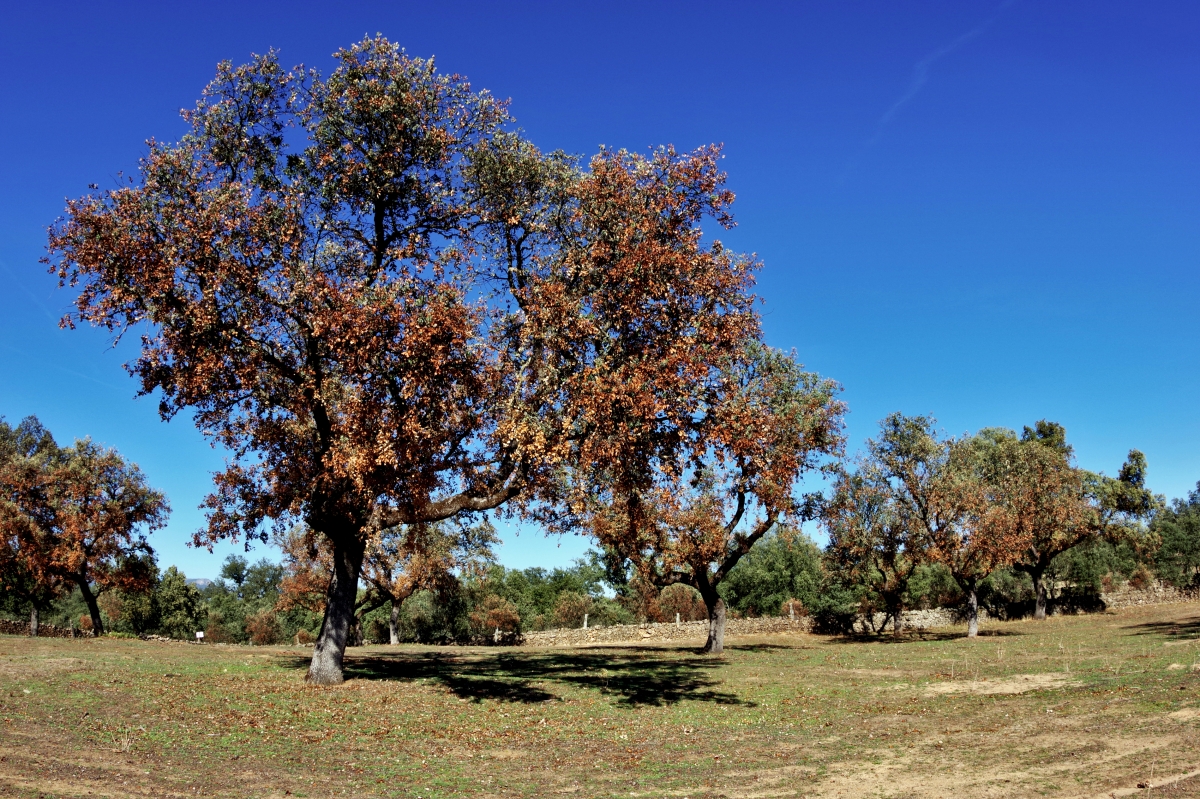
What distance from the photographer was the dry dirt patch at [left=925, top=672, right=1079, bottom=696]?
2027cm

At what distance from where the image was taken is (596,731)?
1603cm

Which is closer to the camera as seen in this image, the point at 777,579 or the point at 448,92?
the point at 448,92

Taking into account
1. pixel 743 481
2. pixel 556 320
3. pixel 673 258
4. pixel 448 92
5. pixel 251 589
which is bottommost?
pixel 251 589

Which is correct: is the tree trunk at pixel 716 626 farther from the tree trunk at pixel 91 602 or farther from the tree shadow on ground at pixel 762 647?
the tree trunk at pixel 91 602

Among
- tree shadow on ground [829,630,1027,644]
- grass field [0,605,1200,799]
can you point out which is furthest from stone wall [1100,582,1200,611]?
grass field [0,605,1200,799]

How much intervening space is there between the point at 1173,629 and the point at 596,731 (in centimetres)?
3600

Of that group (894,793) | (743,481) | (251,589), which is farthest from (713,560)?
(251,589)

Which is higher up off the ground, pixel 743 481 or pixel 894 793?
pixel 743 481

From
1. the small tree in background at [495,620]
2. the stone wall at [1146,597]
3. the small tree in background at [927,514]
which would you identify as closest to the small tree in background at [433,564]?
the small tree in background at [495,620]

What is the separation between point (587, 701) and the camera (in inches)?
780

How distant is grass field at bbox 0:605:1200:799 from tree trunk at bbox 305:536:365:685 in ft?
2.93

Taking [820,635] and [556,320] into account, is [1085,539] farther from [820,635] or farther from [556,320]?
[556,320]

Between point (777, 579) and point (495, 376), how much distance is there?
70060 millimetres

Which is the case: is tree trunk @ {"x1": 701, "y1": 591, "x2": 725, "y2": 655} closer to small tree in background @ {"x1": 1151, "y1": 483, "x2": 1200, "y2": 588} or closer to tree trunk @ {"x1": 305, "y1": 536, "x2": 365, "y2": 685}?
tree trunk @ {"x1": 305, "y1": 536, "x2": 365, "y2": 685}
